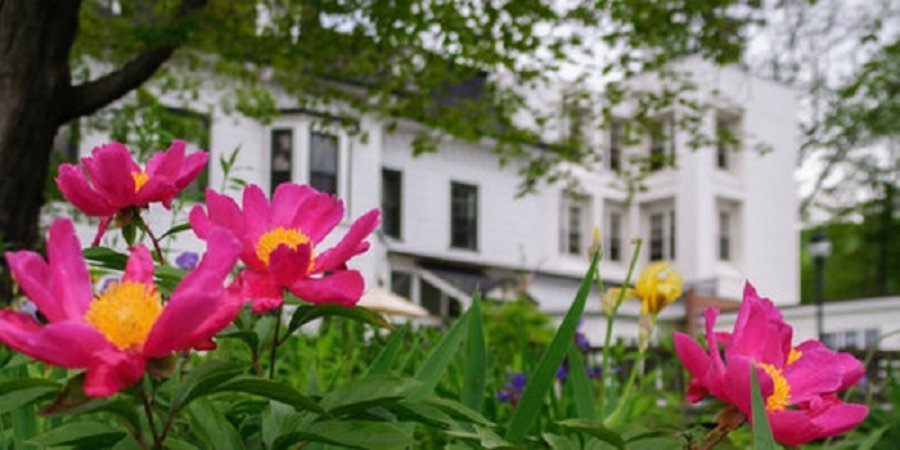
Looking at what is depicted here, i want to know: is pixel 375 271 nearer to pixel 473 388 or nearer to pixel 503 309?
pixel 503 309

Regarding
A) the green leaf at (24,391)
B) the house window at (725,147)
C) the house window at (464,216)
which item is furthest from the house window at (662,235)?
the green leaf at (24,391)

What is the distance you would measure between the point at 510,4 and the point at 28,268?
795cm

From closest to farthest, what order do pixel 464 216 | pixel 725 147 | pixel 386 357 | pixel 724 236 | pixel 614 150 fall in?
pixel 386 357 < pixel 464 216 < pixel 614 150 < pixel 725 147 < pixel 724 236

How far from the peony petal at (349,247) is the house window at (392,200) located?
21.1 m

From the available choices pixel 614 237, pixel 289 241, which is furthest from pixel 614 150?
pixel 289 241

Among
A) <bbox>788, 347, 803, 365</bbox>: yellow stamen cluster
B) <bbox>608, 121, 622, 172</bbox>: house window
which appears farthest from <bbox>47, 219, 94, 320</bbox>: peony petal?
<bbox>608, 121, 622, 172</bbox>: house window

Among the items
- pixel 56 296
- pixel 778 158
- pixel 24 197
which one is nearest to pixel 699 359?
pixel 56 296

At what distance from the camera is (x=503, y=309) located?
9.26 meters

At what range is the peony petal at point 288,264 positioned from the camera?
976 mm

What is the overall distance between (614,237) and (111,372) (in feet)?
97.9

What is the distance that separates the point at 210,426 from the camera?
1.08 metres

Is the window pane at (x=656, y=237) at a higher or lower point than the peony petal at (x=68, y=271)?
higher

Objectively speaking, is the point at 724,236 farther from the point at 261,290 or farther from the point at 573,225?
the point at 261,290

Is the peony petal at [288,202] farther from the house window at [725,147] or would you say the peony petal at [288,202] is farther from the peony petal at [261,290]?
the house window at [725,147]
